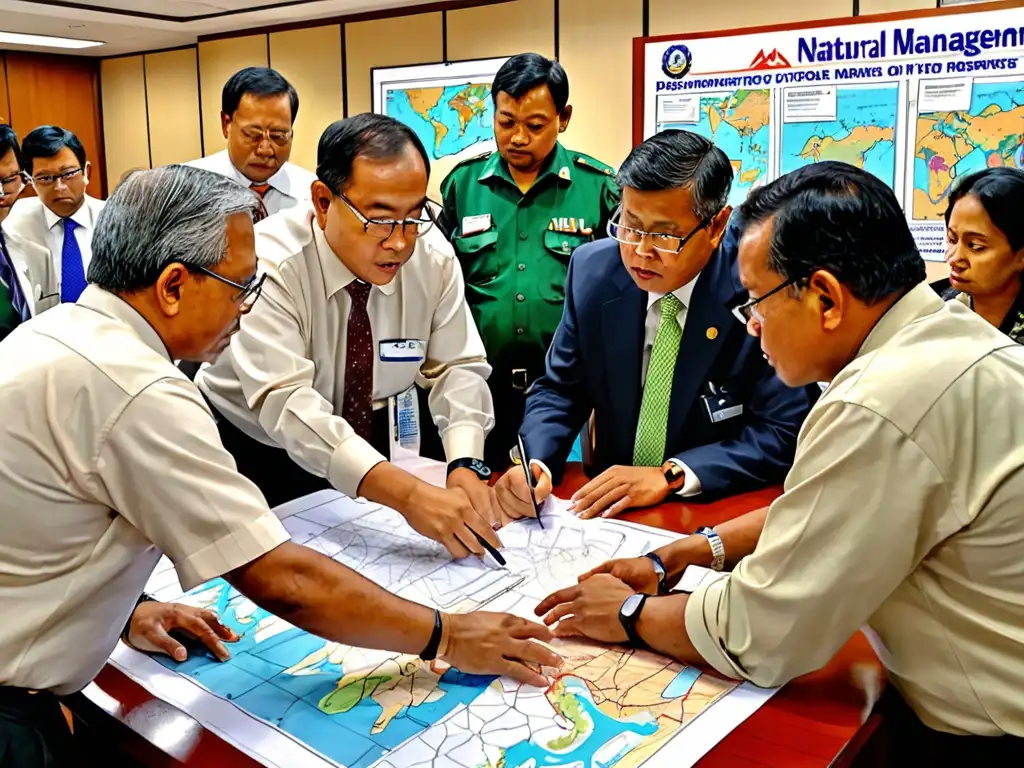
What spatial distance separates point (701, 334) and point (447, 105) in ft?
14.7

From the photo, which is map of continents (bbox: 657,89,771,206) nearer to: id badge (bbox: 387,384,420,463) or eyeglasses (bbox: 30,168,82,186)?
id badge (bbox: 387,384,420,463)

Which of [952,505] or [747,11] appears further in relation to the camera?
[747,11]

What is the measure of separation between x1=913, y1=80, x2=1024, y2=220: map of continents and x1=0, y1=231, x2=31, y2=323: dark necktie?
377 cm

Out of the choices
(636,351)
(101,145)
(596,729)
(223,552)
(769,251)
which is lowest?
(596,729)

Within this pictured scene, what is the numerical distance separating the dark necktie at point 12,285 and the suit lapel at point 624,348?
8.02ft

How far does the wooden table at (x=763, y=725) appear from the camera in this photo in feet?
3.67

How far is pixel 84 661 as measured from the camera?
124 centimetres

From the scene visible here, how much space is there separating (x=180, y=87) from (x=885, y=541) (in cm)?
874

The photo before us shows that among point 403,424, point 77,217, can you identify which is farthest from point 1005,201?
point 77,217

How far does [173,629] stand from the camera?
1401 millimetres

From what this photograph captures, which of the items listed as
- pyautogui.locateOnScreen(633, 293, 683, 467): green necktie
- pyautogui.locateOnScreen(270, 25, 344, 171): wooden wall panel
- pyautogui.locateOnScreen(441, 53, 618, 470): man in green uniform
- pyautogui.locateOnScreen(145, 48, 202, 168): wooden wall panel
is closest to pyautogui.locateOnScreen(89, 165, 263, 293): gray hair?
pyautogui.locateOnScreen(633, 293, 683, 467): green necktie

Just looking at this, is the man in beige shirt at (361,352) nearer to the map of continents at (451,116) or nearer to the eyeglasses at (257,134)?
the eyeglasses at (257,134)

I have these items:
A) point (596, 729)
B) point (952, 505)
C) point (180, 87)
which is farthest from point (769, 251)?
point (180, 87)

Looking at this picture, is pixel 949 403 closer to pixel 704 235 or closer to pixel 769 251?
pixel 769 251
